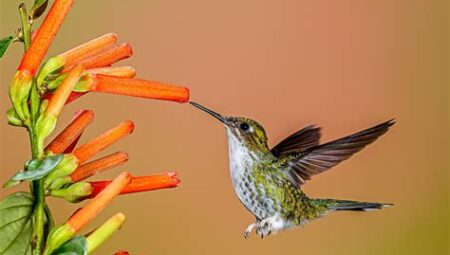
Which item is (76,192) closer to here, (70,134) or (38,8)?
(70,134)

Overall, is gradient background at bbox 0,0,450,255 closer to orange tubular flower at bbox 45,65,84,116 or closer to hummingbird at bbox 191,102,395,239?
hummingbird at bbox 191,102,395,239

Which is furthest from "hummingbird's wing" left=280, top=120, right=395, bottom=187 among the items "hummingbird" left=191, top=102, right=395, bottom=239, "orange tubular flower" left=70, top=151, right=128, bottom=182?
"orange tubular flower" left=70, top=151, right=128, bottom=182

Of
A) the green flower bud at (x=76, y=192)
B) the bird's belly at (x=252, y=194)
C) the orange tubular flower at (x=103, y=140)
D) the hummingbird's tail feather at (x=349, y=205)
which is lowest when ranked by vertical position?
the hummingbird's tail feather at (x=349, y=205)

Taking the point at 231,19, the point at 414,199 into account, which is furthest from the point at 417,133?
the point at 231,19

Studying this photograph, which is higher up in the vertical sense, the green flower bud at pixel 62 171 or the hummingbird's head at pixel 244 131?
the hummingbird's head at pixel 244 131

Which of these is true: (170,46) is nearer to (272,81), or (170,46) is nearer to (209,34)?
(209,34)

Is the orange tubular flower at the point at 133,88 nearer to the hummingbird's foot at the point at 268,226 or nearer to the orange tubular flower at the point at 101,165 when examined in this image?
the orange tubular flower at the point at 101,165

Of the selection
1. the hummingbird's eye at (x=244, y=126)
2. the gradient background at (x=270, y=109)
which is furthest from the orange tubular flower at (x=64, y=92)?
the gradient background at (x=270, y=109)
